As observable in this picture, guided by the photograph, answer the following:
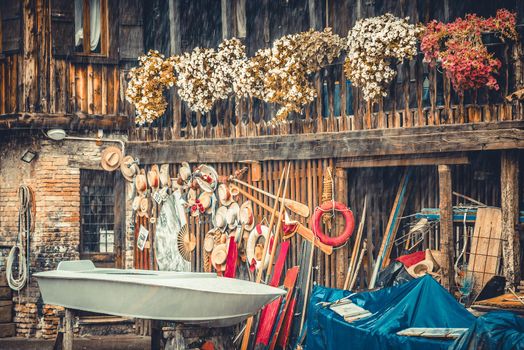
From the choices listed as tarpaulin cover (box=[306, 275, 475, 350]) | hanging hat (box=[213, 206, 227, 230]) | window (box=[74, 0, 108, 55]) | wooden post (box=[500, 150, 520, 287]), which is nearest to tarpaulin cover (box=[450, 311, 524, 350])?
tarpaulin cover (box=[306, 275, 475, 350])

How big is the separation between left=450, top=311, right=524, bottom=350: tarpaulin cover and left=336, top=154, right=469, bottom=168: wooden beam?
11.0 feet

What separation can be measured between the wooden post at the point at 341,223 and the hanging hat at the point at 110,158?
4842mm

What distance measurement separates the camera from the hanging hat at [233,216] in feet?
47.2

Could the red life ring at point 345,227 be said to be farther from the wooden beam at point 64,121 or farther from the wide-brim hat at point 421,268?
the wooden beam at point 64,121

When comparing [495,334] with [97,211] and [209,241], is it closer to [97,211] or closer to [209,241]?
[209,241]

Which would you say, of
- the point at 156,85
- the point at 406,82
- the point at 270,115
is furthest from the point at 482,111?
the point at 156,85

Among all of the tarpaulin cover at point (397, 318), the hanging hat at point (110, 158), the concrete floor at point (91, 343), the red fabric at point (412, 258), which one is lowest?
the concrete floor at point (91, 343)

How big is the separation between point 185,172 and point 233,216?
1354 mm

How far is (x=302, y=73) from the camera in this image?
13.4m

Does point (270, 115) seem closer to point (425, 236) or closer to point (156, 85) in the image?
point (156, 85)

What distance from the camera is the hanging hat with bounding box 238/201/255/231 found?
14.1m

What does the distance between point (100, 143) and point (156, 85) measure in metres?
1.76

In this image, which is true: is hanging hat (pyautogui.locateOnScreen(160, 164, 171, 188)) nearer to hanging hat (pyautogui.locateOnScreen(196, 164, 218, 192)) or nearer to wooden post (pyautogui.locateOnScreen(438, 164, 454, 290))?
hanging hat (pyautogui.locateOnScreen(196, 164, 218, 192))

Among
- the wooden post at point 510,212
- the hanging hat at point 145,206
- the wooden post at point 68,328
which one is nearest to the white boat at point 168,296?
the wooden post at point 68,328
